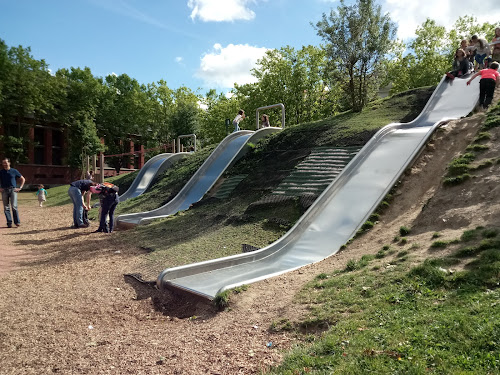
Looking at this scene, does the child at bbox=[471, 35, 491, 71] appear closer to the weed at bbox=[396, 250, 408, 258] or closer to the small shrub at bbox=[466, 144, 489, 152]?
the small shrub at bbox=[466, 144, 489, 152]

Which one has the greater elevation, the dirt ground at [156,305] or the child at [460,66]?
the child at [460,66]

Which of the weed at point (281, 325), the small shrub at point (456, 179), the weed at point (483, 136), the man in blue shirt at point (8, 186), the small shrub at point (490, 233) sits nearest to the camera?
the weed at point (281, 325)

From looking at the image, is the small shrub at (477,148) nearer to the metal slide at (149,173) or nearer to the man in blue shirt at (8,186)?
the man in blue shirt at (8,186)

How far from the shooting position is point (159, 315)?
5605 mm

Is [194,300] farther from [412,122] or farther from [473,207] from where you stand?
[412,122]

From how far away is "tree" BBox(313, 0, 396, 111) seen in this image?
1526 centimetres

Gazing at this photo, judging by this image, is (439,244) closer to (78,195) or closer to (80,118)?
(78,195)

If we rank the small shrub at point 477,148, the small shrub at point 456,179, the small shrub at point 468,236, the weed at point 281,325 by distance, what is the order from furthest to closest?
the small shrub at point 477,148
the small shrub at point 456,179
the small shrub at point 468,236
the weed at point 281,325

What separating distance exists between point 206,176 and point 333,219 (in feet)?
26.5

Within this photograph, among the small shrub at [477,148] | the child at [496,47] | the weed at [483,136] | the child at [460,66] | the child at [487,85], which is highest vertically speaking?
the child at [496,47]

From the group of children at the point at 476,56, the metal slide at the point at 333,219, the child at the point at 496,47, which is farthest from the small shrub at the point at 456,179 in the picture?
the child at the point at 496,47

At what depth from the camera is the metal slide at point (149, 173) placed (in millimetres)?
19000

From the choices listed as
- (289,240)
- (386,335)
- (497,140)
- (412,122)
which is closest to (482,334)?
(386,335)

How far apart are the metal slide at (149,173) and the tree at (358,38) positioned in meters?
8.58
